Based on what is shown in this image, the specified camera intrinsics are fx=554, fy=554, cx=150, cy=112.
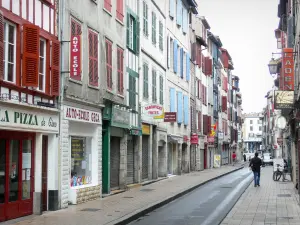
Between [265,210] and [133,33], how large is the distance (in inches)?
461

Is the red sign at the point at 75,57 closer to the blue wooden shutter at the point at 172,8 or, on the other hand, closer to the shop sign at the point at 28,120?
the shop sign at the point at 28,120

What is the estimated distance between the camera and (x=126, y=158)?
23.3 m

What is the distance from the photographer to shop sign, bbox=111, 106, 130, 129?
2097cm

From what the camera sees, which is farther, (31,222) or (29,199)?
(29,199)

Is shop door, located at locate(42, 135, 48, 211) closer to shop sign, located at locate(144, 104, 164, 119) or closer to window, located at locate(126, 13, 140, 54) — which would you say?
window, located at locate(126, 13, 140, 54)

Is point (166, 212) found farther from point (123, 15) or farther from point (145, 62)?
point (145, 62)

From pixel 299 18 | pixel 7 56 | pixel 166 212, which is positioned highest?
pixel 299 18

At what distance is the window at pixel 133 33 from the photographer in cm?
2411

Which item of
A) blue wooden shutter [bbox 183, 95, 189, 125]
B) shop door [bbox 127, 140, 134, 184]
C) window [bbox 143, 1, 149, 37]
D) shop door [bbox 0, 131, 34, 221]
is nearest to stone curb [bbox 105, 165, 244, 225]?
shop door [bbox 0, 131, 34, 221]

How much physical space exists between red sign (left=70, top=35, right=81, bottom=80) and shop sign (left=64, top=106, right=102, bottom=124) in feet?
3.63

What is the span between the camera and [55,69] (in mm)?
15695

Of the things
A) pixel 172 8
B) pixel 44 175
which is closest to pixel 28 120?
pixel 44 175

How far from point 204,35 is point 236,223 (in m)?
39.6

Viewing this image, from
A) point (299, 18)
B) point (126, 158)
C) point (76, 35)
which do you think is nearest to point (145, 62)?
point (126, 158)
